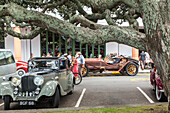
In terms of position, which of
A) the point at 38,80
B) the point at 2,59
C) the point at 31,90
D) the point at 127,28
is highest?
the point at 127,28

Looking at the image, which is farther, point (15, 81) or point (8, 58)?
point (8, 58)

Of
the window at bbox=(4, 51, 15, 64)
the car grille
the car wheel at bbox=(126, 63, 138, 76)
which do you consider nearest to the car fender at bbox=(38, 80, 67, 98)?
the car grille

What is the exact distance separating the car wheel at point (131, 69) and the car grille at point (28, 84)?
9.79 meters

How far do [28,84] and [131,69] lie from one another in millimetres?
10090

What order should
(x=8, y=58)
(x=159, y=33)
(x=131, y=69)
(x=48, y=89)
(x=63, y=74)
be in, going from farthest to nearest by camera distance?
(x=131, y=69), (x=8, y=58), (x=63, y=74), (x=48, y=89), (x=159, y=33)

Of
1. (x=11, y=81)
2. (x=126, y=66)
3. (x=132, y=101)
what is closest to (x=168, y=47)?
(x=132, y=101)

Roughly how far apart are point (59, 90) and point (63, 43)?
18.4m

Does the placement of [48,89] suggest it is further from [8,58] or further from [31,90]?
[8,58]

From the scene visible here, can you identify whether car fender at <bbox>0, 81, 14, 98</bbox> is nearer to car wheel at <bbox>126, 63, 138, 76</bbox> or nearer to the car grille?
the car grille

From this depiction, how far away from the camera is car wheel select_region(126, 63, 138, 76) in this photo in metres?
14.9

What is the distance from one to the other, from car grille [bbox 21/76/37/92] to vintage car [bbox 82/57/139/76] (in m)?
8.65

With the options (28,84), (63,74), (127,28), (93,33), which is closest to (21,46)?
(63,74)

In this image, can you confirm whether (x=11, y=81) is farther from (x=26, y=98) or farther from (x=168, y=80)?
(x=168, y=80)

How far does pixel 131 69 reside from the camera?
49.3 ft
